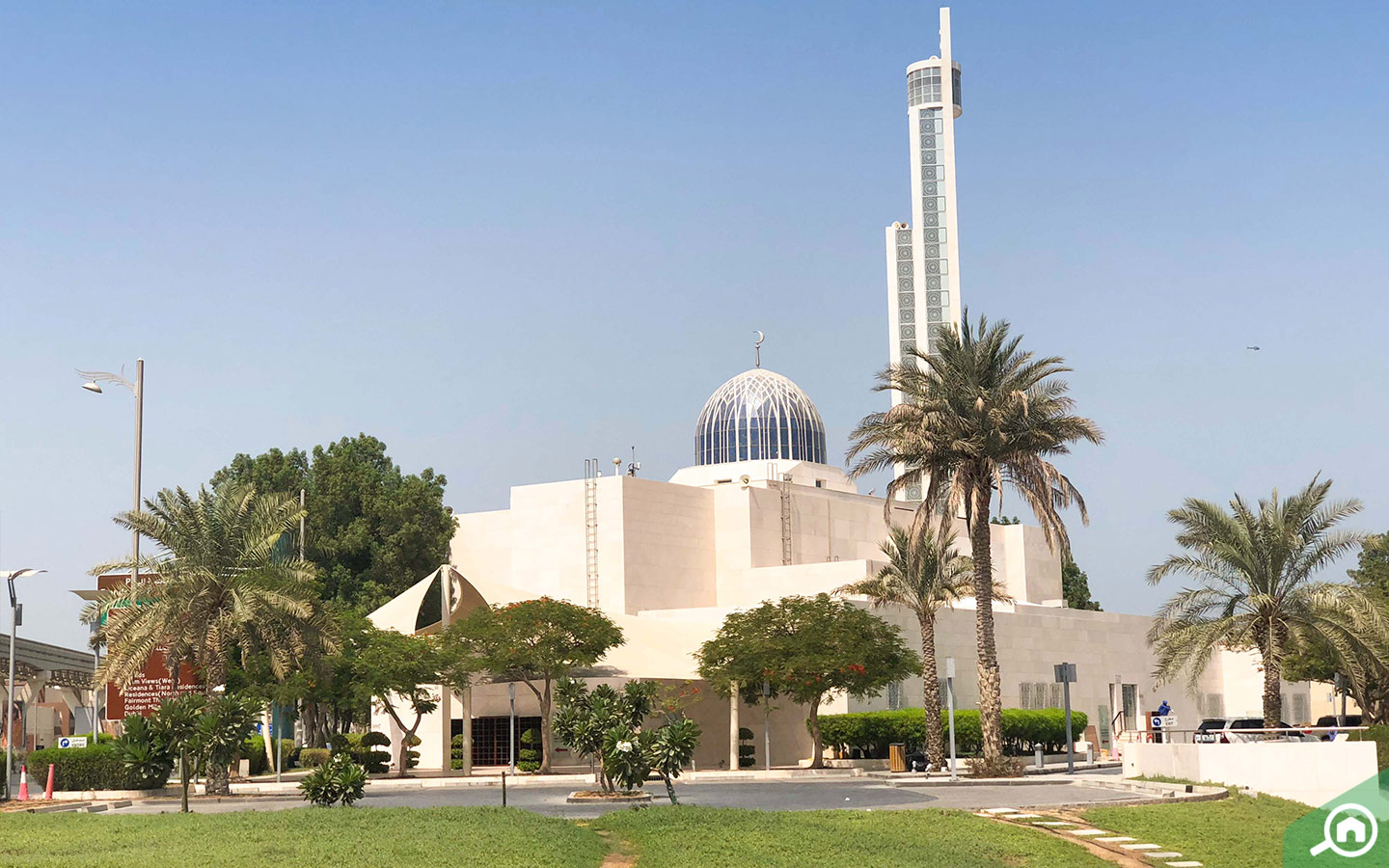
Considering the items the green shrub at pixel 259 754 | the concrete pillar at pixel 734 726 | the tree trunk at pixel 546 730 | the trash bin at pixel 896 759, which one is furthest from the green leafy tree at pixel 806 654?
the green shrub at pixel 259 754

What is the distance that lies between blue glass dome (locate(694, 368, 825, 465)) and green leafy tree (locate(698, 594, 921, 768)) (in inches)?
1220

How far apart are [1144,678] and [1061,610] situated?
7.33 meters

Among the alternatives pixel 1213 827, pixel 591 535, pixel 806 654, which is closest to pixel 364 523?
pixel 591 535

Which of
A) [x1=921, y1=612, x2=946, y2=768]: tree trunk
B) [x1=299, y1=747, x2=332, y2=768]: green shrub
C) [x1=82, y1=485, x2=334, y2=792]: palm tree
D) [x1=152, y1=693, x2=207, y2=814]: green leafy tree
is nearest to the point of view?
[x1=152, y1=693, x2=207, y2=814]: green leafy tree

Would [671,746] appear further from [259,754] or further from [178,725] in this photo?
[259,754]

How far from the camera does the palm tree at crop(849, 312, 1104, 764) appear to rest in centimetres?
3888

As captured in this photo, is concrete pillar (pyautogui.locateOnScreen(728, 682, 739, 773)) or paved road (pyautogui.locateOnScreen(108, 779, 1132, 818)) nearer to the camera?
paved road (pyautogui.locateOnScreen(108, 779, 1132, 818))

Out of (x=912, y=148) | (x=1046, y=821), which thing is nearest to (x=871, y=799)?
(x=1046, y=821)

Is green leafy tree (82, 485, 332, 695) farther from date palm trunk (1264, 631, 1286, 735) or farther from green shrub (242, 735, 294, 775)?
date palm trunk (1264, 631, 1286, 735)

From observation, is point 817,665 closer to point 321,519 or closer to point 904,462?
point 904,462

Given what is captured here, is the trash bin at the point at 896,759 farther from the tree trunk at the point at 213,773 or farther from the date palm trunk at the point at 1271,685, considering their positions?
the tree trunk at the point at 213,773

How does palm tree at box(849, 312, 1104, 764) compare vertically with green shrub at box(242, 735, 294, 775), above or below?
above

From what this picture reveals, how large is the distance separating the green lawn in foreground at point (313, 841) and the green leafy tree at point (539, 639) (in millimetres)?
23875

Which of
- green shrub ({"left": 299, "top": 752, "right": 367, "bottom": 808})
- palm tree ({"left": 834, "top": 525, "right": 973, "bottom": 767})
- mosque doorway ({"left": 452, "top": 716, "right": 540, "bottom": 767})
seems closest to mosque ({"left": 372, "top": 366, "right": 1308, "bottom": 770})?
mosque doorway ({"left": 452, "top": 716, "right": 540, "bottom": 767})
